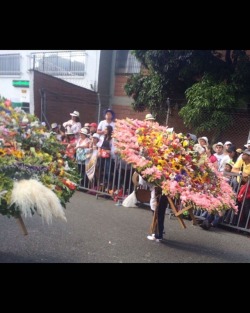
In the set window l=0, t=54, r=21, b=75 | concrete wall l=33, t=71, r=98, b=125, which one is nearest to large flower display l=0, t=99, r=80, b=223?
concrete wall l=33, t=71, r=98, b=125

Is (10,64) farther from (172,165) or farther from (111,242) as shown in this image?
(172,165)

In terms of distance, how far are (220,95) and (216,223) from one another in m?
4.12

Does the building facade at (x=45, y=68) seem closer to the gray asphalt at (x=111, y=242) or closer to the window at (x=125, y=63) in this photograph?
the window at (x=125, y=63)

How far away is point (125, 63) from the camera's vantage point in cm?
1441

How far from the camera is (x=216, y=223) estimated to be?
5.81 metres

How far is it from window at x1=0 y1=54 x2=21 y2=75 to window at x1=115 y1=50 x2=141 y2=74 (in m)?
5.64

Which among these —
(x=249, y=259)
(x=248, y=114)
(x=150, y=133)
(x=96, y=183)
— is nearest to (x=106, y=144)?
(x=96, y=183)

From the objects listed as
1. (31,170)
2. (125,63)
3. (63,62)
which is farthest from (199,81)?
(63,62)

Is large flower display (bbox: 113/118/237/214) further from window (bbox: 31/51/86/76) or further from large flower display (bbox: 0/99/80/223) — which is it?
window (bbox: 31/51/86/76)

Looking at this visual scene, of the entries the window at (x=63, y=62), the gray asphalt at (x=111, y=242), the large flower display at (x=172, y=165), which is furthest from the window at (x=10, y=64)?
Answer: the large flower display at (x=172, y=165)

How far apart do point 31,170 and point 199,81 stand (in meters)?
7.61

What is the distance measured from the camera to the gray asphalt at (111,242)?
421 cm

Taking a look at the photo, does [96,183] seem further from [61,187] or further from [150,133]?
[61,187]

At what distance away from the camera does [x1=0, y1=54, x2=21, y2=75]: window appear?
1639 centimetres
